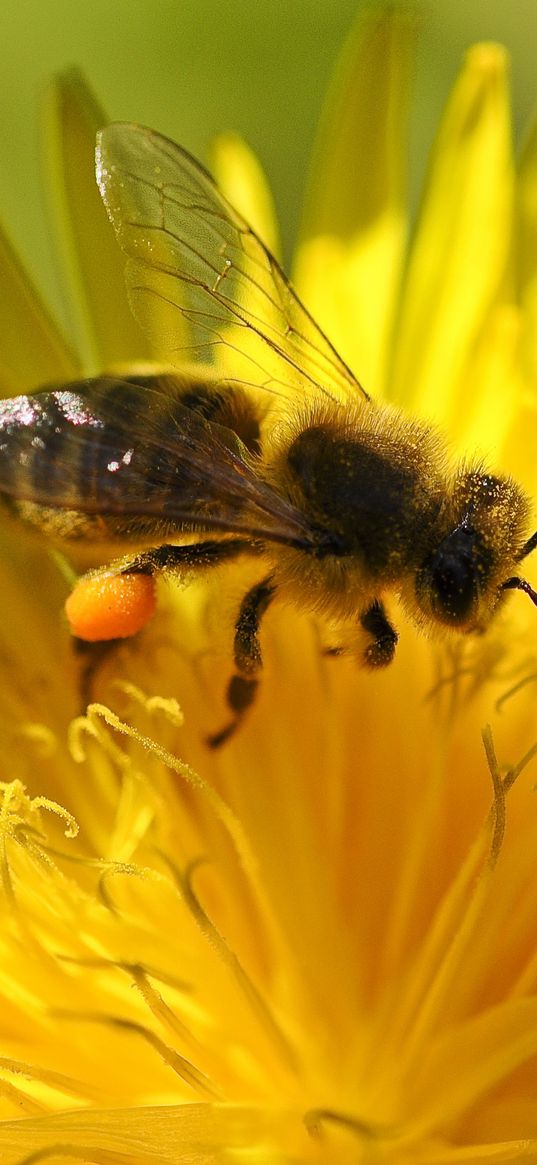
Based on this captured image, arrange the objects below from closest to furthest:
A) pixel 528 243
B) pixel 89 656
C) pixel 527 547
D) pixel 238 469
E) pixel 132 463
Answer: pixel 132 463
pixel 238 469
pixel 527 547
pixel 89 656
pixel 528 243

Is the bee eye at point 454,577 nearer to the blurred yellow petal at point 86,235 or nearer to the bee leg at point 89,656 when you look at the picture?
the bee leg at point 89,656

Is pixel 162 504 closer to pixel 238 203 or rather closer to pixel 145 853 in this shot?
pixel 145 853

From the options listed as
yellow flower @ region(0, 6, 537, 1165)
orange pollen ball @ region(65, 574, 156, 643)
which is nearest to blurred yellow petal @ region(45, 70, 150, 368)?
yellow flower @ region(0, 6, 537, 1165)

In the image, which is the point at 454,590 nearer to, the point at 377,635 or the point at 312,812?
the point at 377,635

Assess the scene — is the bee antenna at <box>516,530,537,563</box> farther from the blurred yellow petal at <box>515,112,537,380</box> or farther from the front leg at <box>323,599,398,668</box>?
the blurred yellow petal at <box>515,112,537,380</box>

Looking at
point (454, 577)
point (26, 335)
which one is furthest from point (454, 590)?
point (26, 335)

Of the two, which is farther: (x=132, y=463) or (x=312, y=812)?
(x=312, y=812)

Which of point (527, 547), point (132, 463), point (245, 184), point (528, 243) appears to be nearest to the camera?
point (132, 463)

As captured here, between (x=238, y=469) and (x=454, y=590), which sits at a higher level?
(x=238, y=469)
